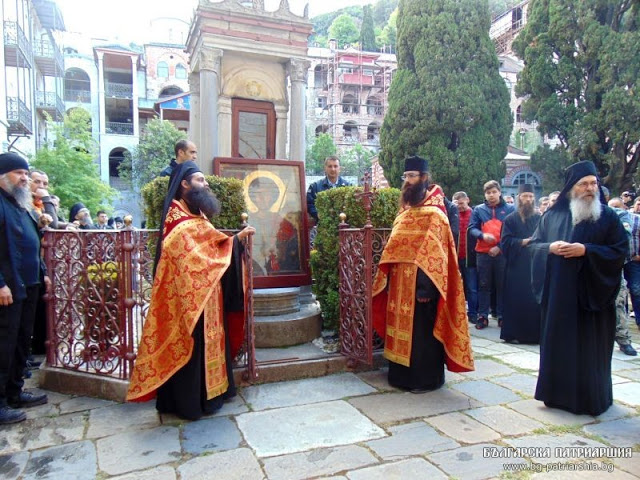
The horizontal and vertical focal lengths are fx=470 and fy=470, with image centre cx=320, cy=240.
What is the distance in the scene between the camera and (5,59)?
17.5 meters

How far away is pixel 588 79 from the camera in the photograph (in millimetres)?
16094

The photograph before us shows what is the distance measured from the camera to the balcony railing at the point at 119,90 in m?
36.4

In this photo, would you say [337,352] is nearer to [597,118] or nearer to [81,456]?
[81,456]

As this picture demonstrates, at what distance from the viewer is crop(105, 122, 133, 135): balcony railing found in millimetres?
35312

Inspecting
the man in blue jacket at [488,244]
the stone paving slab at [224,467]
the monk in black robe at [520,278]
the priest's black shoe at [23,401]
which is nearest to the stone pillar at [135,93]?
the man in blue jacket at [488,244]

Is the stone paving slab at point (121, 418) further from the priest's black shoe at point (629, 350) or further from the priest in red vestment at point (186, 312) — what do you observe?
the priest's black shoe at point (629, 350)

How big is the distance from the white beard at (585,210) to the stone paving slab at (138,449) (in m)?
3.47

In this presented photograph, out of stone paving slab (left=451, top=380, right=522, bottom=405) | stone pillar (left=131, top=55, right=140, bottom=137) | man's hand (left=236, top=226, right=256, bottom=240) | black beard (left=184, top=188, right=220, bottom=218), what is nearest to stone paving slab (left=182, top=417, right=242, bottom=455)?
man's hand (left=236, top=226, right=256, bottom=240)

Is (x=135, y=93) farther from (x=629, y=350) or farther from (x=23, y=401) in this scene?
(x=629, y=350)

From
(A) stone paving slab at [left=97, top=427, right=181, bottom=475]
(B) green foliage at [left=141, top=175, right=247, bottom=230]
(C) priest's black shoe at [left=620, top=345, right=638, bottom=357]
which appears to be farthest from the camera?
(C) priest's black shoe at [left=620, top=345, right=638, bottom=357]

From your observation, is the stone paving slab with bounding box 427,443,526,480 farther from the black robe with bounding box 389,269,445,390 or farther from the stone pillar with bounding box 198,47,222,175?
the stone pillar with bounding box 198,47,222,175

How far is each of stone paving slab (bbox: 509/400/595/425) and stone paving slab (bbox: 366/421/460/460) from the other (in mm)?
868

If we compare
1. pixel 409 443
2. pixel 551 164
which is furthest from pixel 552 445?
pixel 551 164

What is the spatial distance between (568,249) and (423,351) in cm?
148
